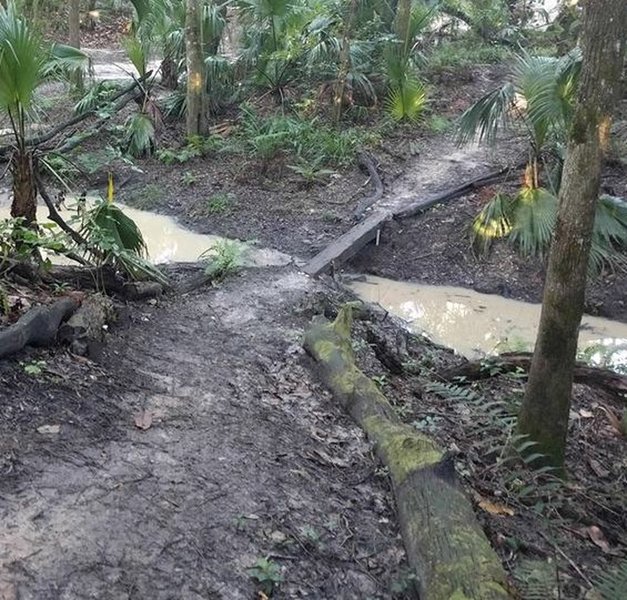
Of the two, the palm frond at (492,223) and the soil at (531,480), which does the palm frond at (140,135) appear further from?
the soil at (531,480)

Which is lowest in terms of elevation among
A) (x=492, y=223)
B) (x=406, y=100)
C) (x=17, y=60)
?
(x=492, y=223)

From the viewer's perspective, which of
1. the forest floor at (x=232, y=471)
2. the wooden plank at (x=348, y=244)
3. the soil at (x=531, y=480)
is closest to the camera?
the forest floor at (x=232, y=471)

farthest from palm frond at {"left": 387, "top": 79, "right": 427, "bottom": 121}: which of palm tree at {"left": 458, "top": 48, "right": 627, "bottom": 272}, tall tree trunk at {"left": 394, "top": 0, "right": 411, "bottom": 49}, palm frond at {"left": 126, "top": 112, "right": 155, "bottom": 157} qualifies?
palm frond at {"left": 126, "top": 112, "right": 155, "bottom": 157}

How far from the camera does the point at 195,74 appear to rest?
475 inches

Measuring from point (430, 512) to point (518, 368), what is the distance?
271cm

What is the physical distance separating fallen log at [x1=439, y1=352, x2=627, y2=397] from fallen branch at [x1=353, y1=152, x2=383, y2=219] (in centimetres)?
489

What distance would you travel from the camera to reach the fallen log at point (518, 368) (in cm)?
521

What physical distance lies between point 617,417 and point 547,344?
1828 millimetres

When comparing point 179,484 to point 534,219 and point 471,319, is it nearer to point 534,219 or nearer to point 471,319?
point 471,319

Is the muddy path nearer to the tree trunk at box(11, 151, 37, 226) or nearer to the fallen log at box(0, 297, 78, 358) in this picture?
the fallen log at box(0, 297, 78, 358)

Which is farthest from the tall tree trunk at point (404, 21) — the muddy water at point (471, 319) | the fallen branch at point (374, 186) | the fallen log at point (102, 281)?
the fallen log at point (102, 281)

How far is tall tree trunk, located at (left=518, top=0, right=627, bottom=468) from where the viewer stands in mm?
3281

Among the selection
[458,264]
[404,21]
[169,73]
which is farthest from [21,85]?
[169,73]

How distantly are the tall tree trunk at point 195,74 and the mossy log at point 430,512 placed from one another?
8.58 metres
